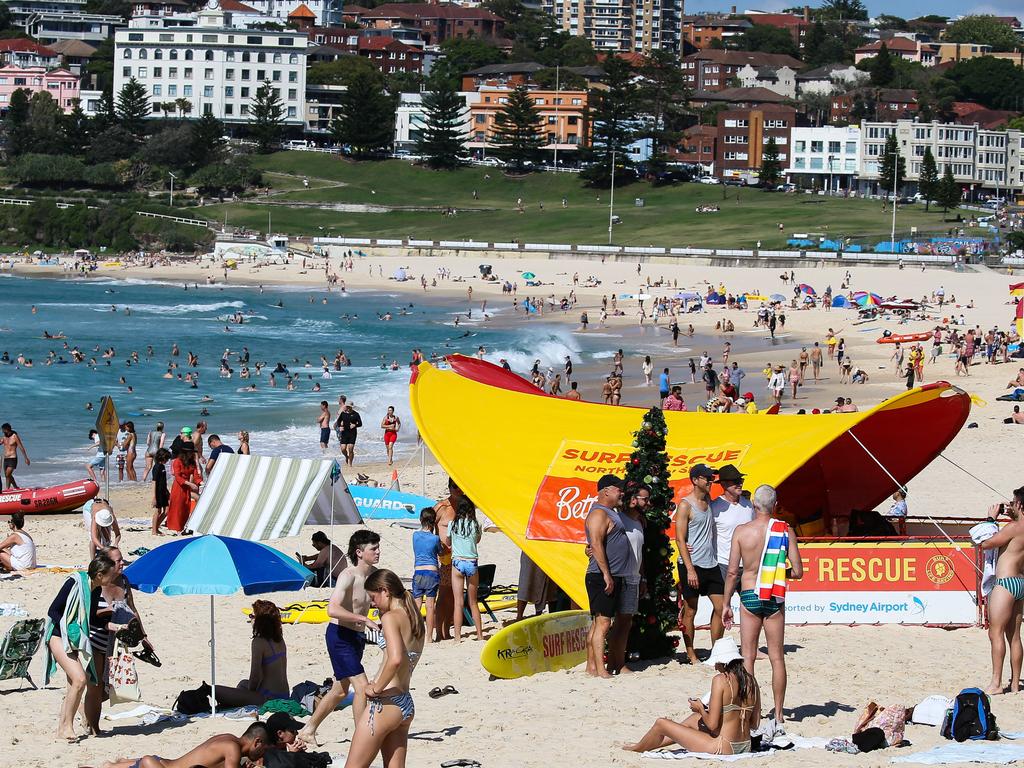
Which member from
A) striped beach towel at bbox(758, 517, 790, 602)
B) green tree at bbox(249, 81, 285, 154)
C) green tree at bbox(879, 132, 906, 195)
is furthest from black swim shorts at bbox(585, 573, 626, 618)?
green tree at bbox(249, 81, 285, 154)

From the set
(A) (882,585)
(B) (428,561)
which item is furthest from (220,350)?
(A) (882,585)

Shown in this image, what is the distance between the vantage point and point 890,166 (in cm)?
9750

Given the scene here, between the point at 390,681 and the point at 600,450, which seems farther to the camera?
the point at 600,450

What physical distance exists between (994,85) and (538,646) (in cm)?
13408

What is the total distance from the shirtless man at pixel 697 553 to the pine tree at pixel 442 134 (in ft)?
337

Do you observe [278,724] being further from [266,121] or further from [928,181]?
[266,121]

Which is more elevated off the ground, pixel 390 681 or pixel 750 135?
pixel 750 135

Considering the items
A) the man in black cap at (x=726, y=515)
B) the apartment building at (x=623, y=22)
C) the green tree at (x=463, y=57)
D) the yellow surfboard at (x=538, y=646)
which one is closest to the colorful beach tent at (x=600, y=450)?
the yellow surfboard at (x=538, y=646)

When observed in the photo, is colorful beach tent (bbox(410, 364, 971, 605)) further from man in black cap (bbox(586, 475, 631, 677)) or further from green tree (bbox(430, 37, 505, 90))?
green tree (bbox(430, 37, 505, 90))

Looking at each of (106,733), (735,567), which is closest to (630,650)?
(735,567)

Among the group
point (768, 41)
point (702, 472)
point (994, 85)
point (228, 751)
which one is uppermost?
point (768, 41)

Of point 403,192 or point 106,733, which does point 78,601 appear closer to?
point 106,733

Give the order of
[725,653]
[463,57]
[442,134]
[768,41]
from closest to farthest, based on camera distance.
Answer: [725,653] → [442,134] → [463,57] → [768,41]

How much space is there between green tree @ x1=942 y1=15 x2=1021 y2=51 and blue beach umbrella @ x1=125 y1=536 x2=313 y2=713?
174 metres
